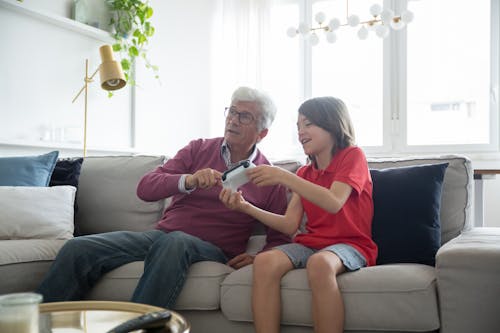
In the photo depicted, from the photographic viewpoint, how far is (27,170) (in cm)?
232

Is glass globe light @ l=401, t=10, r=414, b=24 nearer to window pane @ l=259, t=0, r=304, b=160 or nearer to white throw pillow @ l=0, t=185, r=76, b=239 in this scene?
window pane @ l=259, t=0, r=304, b=160

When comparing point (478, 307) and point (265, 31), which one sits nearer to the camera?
point (478, 307)

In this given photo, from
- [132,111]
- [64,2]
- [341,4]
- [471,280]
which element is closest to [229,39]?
[341,4]

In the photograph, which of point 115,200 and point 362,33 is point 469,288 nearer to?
point 115,200

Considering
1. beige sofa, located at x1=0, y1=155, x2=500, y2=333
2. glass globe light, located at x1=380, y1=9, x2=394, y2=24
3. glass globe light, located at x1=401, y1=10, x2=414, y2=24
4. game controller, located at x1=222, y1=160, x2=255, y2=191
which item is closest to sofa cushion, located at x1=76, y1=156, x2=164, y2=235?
beige sofa, located at x1=0, y1=155, x2=500, y2=333

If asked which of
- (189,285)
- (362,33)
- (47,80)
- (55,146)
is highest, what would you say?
(362,33)

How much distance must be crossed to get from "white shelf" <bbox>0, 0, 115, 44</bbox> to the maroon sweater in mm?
1600

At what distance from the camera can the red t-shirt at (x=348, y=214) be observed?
1.78 m

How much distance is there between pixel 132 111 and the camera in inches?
160

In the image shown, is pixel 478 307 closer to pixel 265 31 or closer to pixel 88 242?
pixel 88 242

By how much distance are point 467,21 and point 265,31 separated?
1.89 metres

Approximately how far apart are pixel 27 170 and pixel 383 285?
1643mm

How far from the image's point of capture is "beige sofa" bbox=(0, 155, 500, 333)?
148cm

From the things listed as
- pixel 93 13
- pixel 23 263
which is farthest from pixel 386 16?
pixel 23 263
